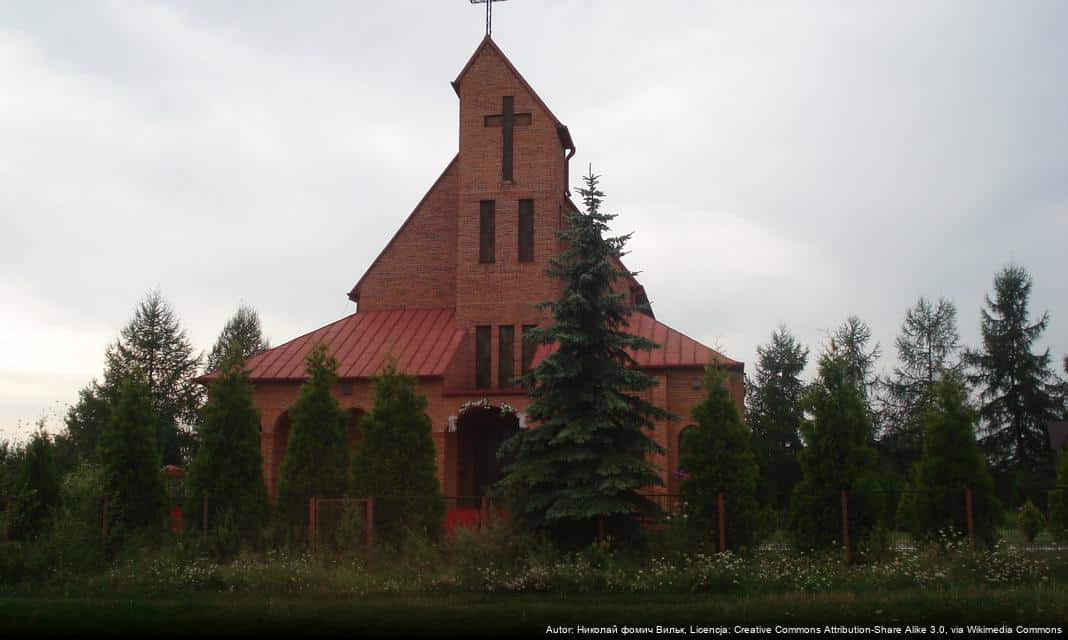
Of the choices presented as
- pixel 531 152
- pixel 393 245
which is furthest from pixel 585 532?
pixel 393 245

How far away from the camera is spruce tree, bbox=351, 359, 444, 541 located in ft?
58.9

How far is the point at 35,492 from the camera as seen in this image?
19.4 meters

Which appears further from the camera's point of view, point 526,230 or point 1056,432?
point 1056,432

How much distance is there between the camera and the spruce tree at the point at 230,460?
18.5 m

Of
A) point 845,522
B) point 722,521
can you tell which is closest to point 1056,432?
point 845,522

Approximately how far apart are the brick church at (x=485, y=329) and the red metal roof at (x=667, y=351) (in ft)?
0.17

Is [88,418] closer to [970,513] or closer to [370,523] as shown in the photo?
[370,523]

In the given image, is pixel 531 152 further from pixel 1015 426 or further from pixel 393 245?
pixel 1015 426

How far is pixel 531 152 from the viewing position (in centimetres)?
2633

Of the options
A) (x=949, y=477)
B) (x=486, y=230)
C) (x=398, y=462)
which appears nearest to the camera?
(x=949, y=477)

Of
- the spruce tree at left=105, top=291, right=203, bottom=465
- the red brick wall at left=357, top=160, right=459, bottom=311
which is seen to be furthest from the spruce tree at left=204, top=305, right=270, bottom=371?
the red brick wall at left=357, top=160, right=459, bottom=311

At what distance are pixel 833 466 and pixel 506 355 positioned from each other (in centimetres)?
1141

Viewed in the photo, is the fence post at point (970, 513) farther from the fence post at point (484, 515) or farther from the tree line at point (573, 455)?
the fence post at point (484, 515)

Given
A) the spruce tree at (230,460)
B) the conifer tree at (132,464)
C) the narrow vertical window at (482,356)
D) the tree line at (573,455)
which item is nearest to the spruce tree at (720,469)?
the tree line at (573,455)
